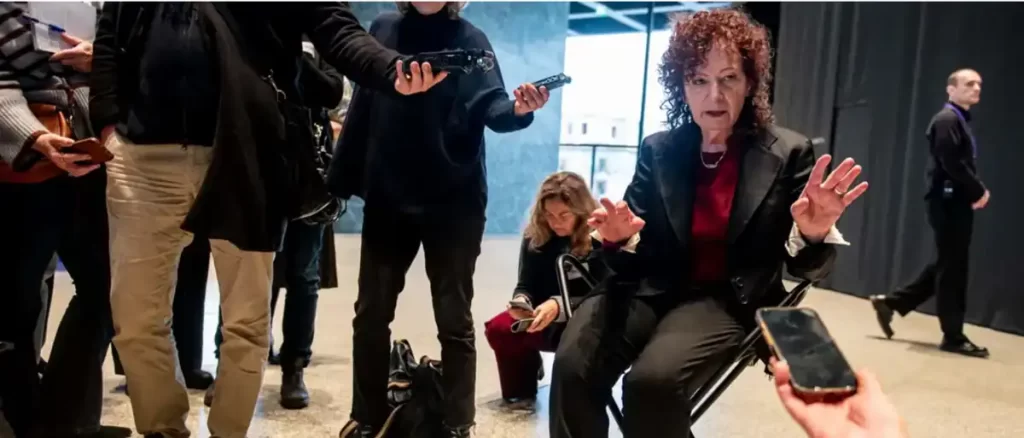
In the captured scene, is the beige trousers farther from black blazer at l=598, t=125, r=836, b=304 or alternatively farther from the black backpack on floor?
black blazer at l=598, t=125, r=836, b=304

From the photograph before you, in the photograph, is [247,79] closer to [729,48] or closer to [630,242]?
[630,242]

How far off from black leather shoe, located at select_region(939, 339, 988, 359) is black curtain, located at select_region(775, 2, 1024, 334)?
0.75 meters

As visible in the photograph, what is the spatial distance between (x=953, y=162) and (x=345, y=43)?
3.33 metres

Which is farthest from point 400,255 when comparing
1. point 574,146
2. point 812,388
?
→ point 574,146

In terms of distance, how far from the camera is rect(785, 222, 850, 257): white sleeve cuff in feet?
4.83

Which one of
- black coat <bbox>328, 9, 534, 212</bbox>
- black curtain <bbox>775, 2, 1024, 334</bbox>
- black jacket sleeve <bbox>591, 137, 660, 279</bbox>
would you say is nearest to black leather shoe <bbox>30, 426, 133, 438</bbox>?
black coat <bbox>328, 9, 534, 212</bbox>

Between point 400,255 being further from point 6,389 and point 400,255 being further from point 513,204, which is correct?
point 513,204

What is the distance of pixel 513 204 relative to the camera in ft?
26.0

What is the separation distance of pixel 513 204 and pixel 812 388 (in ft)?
23.3

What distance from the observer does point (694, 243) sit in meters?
1.64

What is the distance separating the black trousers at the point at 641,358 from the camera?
1425 millimetres

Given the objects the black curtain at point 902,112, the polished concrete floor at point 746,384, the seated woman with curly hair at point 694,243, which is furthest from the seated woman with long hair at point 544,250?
the black curtain at point 902,112

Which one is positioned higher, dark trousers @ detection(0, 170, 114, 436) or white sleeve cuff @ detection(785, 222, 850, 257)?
white sleeve cuff @ detection(785, 222, 850, 257)

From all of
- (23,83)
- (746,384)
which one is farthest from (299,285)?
(746,384)
